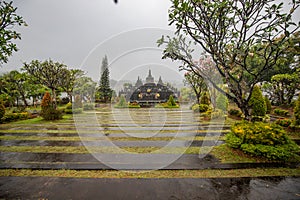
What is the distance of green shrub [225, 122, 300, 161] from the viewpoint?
4.75 m

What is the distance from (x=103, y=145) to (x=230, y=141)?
5.28 m

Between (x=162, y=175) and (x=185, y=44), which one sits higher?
(x=185, y=44)

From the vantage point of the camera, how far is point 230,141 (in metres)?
5.80

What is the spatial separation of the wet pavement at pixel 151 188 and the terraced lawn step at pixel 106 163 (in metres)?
0.66

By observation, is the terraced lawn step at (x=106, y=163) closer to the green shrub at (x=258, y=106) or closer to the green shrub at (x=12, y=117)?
the green shrub at (x=258, y=106)

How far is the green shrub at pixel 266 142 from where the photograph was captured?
15.6 feet

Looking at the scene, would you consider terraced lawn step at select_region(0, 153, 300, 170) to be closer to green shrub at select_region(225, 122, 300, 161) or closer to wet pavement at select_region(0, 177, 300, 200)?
green shrub at select_region(225, 122, 300, 161)

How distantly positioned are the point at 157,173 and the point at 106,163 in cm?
172

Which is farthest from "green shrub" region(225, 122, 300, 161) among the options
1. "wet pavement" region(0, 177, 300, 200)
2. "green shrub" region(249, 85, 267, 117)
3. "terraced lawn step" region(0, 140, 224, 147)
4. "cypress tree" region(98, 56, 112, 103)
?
"cypress tree" region(98, 56, 112, 103)

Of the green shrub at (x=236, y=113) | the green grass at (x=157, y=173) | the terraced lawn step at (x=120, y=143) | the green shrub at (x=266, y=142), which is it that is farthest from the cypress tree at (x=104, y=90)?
the green shrub at (x=266, y=142)

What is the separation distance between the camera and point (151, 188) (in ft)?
11.5

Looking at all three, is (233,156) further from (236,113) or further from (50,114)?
(50,114)

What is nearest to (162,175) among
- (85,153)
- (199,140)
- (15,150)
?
(85,153)

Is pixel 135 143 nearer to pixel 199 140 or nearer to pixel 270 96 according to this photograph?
pixel 199 140
